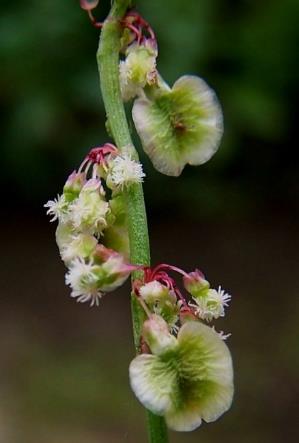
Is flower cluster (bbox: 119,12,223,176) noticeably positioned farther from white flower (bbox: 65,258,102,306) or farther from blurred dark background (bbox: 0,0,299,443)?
blurred dark background (bbox: 0,0,299,443)

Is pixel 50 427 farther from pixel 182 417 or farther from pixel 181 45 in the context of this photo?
pixel 182 417

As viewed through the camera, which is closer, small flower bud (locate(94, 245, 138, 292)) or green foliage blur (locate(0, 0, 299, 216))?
small flower bud (locate(94, 245, 138, 292))

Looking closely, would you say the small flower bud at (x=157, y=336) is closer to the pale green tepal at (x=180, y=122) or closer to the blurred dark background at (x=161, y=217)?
the pale green tepal at (x=180, y=122)

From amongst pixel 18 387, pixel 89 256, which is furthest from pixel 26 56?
pixel 89 256

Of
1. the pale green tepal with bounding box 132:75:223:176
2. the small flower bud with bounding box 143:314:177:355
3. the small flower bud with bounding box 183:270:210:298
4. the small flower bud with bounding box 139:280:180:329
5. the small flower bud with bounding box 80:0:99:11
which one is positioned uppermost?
the small flower bud with bounding box 80:0:99:11

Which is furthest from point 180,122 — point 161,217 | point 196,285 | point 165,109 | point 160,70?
point 161,217

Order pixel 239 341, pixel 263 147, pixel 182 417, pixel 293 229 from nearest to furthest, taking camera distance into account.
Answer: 1. pixel 182 417
2. pixel 239 341
3. pixel 263 147
4. pixel 293 229

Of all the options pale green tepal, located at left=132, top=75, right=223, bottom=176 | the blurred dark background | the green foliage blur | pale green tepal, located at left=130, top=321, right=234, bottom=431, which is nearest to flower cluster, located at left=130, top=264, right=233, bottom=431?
pale green tepal, located at left=130, top=321, right=234, bottom=431
